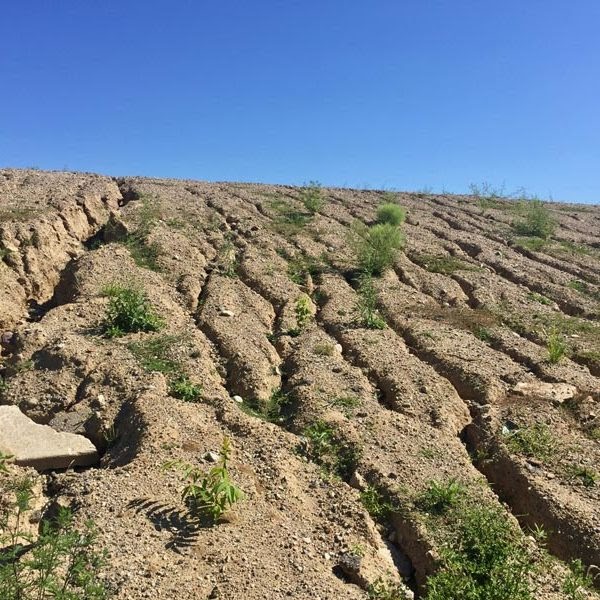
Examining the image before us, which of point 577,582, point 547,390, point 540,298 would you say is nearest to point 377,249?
point 540,298

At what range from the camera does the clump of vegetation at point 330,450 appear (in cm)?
517

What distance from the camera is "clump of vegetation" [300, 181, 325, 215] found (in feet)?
49.5

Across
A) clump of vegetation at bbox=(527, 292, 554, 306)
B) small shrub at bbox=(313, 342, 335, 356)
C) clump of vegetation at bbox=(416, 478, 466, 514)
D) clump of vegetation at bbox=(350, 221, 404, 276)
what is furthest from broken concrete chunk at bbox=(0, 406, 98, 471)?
clump of vegetation at bbox=(527, 292, 554, 306)

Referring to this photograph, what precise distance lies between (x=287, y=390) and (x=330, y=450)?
119 centimetres

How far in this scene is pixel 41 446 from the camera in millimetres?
5074

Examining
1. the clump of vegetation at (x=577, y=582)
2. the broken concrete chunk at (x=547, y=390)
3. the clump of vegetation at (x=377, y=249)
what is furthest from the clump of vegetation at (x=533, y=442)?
the clump of vegetation at (x=377, y=249)

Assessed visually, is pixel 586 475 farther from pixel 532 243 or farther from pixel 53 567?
pixel 532 243

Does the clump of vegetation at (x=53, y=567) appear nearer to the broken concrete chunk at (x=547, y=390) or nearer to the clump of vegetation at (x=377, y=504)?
the clump of vegetation at (x=377, y=504)

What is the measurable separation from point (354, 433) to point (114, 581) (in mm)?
2587

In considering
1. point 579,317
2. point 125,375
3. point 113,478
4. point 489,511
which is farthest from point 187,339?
point 579,317

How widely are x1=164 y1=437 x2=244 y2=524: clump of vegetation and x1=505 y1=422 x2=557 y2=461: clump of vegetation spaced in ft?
8.63

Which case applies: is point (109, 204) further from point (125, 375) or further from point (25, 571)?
point (25, 571)

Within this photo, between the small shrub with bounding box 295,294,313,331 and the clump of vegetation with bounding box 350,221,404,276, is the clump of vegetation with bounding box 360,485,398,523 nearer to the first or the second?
the small shrub with bounding box 295,294,313,331

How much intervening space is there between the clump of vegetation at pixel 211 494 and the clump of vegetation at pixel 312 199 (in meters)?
10.8
